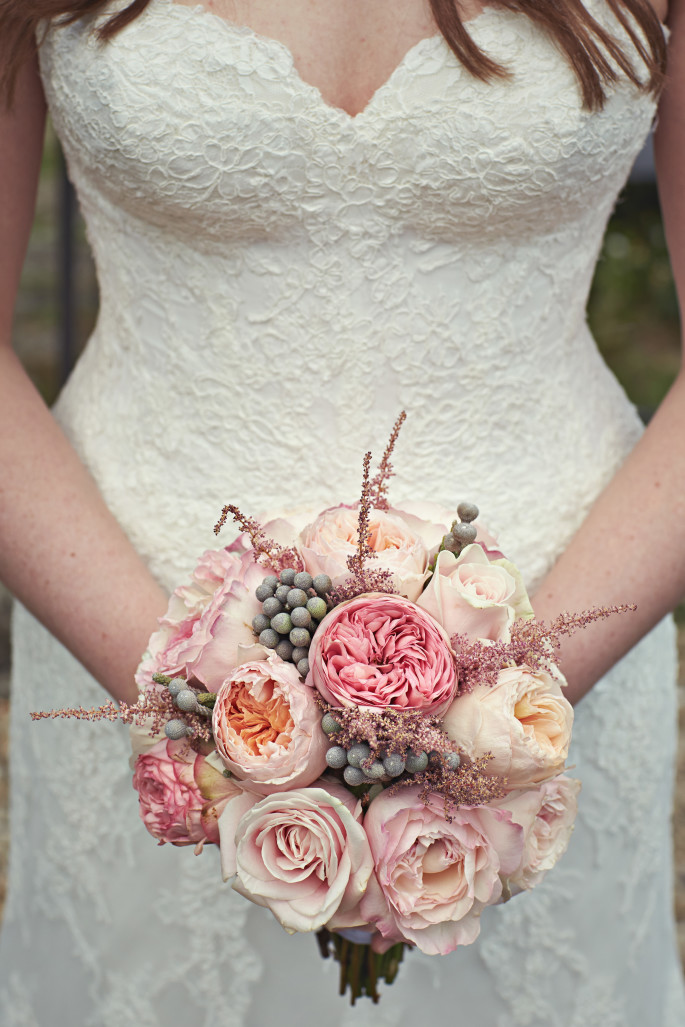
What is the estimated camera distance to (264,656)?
1.03m

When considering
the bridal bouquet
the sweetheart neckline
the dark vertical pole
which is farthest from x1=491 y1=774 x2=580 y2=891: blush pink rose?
the dark vertical pole

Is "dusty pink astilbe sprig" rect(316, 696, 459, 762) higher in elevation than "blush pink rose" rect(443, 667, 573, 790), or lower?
lower

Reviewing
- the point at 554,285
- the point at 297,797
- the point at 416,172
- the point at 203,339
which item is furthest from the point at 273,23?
the point at 297,797

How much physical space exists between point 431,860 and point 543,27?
3.52 feet

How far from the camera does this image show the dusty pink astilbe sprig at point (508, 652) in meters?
1.00

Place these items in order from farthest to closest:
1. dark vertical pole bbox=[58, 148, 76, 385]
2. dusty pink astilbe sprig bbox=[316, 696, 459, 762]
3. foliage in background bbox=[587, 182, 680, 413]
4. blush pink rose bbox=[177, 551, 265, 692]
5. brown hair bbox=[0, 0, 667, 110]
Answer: foliage in background bbox=[587, 182, 680, 413], dark vertical pole bbox=[58, 148, 76, 385], brown hair bbox=[0, 0, 667, 110], blush pink rose bbox=[177, 551, 265, 692], dusty pink astilbe sprig bbox=[316, 696, 459, 762]

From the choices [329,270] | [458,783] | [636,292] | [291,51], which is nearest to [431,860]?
[458,783]

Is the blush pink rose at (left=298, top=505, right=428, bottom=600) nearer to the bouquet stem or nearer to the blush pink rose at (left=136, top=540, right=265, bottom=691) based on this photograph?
the blush pink rose at (left=136, top=540, right=265, bottom=691)

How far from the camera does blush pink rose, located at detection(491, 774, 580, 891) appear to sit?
1067mm

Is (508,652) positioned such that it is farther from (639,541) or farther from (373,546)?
(639,541)

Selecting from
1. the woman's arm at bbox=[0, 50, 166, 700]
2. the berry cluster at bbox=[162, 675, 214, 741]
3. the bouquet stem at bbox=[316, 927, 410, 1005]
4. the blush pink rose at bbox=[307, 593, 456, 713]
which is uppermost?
the blush pink rose at bbox=[307, 593, 456, 713]

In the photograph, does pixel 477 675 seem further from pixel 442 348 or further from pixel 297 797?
pixel 442 348

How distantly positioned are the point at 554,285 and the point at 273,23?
0.55m

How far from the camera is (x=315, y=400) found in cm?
154
